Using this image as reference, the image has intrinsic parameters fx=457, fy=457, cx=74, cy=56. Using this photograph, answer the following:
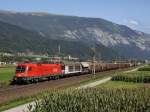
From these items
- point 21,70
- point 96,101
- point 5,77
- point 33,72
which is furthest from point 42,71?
point 96,101

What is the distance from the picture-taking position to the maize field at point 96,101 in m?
24.1

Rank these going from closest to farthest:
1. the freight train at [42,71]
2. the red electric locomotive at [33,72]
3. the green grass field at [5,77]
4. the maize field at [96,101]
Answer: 1. the maize field at [96,101]
2. the green grass field at [5,77]
3. the red electric locomotive at [33,72]
4. the freight train at [42,71]

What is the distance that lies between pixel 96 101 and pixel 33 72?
184 ft

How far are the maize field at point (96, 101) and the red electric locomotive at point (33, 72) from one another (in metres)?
49.7

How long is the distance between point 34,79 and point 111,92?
55.3 m

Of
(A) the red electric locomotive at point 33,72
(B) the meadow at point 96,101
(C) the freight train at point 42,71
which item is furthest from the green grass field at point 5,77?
(B) the meadow at point 96,101

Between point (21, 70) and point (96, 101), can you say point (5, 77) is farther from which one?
point (96, 101)

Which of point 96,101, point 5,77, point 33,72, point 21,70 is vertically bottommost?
point 5,77

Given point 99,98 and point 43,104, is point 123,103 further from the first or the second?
point 43,104

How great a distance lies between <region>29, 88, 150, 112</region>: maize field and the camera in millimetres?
24141

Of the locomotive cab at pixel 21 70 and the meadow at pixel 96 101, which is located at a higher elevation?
the locomotive cab at pixel 21 70

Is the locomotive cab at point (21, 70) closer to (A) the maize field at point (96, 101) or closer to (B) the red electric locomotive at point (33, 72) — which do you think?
(B) the red electric locomotive at point (33, 72)

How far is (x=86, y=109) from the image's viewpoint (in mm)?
24203

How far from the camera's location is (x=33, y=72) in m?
80.4
